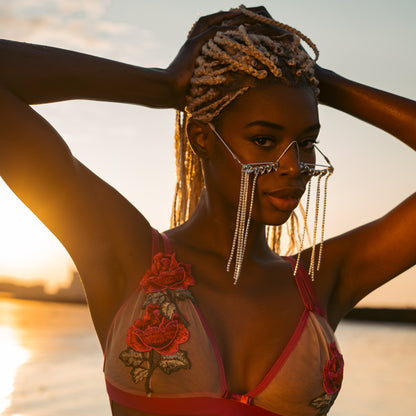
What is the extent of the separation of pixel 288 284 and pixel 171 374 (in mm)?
686

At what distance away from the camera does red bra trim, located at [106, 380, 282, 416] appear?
2377 mm

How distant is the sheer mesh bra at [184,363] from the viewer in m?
2.40

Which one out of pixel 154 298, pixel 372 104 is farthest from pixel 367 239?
pixel 154 298

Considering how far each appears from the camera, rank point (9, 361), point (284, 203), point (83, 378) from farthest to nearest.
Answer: point (9, 361) → point (83, 378) → point (284, 203)

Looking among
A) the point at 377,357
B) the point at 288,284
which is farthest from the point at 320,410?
the point at 377,357

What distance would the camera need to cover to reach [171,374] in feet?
7.90

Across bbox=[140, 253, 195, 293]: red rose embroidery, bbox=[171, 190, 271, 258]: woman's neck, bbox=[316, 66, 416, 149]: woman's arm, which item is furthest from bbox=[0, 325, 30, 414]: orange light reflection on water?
bbox=[316, 66, 416, 149]: woman's arm

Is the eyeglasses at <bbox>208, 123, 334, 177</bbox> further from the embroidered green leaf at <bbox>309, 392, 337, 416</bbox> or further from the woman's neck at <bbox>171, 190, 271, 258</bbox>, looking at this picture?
the embroidered green leaf at <bbox>309, 392, 337, 416</bbox>

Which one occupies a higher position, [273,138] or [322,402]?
[273,138]

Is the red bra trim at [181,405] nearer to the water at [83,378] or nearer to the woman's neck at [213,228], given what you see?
the woman's neck at [213,228]

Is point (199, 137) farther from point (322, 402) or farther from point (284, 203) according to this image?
point (322, 402)

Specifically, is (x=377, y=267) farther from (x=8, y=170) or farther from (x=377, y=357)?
(x=377, y=357)

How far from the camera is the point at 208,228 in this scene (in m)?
2.83

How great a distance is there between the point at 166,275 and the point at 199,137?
548 millimetres
